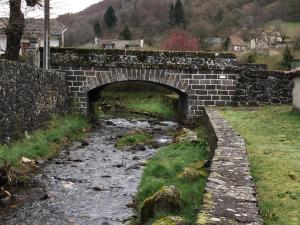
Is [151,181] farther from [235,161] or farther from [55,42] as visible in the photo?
[55,42]

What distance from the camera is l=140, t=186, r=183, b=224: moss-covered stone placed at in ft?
23.0

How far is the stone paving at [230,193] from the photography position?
15.4 ft

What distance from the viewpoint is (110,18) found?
82250 mm

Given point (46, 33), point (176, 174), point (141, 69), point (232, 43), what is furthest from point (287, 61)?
point (176, 174)

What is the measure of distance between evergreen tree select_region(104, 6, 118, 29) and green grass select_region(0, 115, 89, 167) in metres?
65.1

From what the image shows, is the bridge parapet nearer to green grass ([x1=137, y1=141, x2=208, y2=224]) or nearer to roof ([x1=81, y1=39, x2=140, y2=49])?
green grass ([x1=137, y1=141, x2=208, y2=224])

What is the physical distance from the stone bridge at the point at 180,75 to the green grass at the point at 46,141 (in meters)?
2.19

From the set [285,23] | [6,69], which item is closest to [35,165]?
[6,69]

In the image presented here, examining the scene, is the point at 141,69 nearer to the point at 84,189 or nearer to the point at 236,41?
the point at 84,189

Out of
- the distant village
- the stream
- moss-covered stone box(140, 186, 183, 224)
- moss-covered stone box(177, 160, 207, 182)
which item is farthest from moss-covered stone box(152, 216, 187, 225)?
the distant village

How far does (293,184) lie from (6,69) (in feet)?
24.9

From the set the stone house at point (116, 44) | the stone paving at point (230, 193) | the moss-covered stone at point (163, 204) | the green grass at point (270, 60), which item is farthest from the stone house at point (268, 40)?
the moss-covered stone at point (163, 204)

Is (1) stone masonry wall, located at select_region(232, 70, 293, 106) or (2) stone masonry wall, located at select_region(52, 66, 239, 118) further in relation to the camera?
(1) stone masonry wall, located at select_region(232, 70, 293, 106)

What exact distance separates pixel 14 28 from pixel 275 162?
11.2 metres
